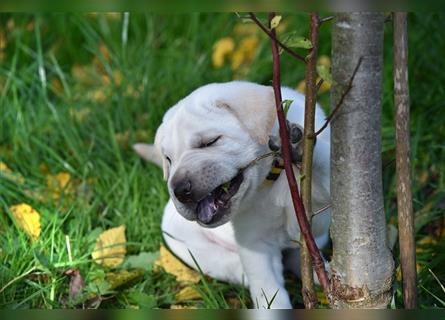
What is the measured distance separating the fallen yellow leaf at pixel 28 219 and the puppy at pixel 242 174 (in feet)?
2.45

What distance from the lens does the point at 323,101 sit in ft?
13.2

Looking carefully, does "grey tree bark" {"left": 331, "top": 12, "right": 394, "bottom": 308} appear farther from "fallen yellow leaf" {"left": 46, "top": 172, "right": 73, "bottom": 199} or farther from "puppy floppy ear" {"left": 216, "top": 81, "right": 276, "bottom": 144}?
"fallen yellow leaf" {"left": 46, "top": 172, "right": 73, "bottom": 199}

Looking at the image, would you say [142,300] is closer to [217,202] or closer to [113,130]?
[217,202]

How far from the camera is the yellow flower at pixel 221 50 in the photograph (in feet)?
14.7

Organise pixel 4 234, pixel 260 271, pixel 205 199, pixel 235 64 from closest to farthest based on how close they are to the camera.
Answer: pixel 205 199
pixel 260 271
pixel 4 234
pixel 235 64

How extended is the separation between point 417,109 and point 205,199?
1577 millimetres

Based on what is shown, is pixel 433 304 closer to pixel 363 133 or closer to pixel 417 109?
pixel 363 133

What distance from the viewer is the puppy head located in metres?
2.48

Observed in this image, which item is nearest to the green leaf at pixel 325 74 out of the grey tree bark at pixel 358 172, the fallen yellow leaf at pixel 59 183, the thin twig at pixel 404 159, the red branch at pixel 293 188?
the grey tree bark at pixel 358 172

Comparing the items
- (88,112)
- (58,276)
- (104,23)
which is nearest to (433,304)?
(58,276)

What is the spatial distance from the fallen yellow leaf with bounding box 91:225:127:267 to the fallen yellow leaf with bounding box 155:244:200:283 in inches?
Answer: 5.9

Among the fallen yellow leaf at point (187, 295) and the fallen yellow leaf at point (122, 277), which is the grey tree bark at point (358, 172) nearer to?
the fallen yellow leaf at point (187, 295)

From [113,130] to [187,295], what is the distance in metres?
1.13

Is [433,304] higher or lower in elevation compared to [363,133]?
lower
